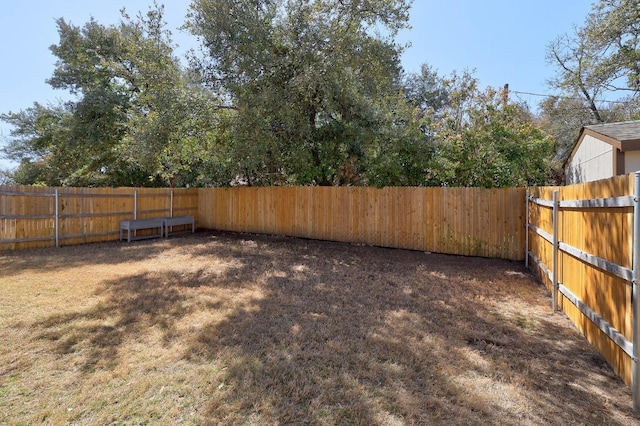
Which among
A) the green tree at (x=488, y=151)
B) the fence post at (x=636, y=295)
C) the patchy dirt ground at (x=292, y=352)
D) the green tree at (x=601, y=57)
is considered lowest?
the patchy dirt ground at (x=292, y=352)

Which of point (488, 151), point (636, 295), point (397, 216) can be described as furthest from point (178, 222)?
point (636, 295)

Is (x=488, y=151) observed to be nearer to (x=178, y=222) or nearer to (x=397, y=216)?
(x=397, y=216)

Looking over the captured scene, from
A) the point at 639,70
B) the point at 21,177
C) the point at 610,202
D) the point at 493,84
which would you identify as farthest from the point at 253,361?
the point at 21,177

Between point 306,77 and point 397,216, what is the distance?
Answer: 398cm

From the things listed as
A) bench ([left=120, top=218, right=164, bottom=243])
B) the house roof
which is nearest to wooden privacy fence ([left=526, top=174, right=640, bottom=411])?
the house roof

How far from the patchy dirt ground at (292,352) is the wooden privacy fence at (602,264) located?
0.23 m

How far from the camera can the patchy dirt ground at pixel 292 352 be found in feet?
6.94

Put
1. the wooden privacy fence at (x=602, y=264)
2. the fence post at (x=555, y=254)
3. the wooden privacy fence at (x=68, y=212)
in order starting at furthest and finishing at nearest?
the wooden privacy fence at (x=68, y=212)
the fence post at (x=555, y=254)
the wooden privacy fence at (x=602, y=264)

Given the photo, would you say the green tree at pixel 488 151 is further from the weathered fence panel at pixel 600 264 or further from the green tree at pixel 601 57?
the green tree at pixel 601 57

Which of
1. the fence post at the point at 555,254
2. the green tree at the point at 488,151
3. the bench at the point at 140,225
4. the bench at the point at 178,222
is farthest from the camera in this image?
the bench at the point at 178,222

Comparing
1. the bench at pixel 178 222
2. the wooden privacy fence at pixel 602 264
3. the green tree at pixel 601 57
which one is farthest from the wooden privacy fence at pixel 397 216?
the green tree at pixel 601 57

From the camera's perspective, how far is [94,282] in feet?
16.4

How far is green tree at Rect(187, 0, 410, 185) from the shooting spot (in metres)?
7.54

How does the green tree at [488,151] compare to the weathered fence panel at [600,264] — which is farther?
the green tree at [488,151]
